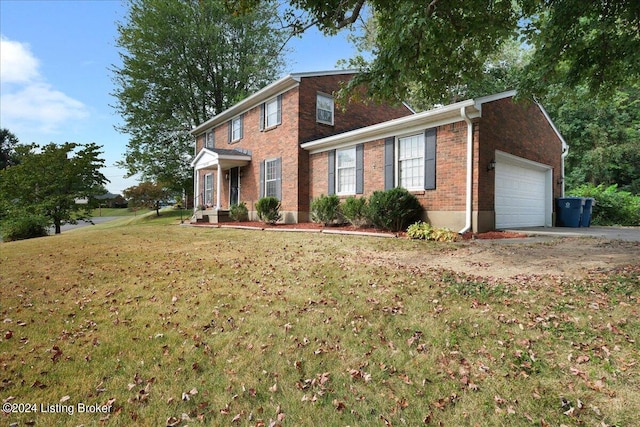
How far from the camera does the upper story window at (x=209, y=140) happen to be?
69.8ft

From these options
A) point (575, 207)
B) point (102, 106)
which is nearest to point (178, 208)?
point (102, 106)

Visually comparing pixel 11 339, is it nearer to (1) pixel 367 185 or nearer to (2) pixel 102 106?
(1) pixel 367 185

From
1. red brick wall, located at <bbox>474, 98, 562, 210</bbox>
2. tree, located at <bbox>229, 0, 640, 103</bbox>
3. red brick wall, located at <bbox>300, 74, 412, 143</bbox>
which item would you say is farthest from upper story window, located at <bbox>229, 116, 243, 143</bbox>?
red brick wall, located at <bbox>474, 98, 562, 210</bbox>

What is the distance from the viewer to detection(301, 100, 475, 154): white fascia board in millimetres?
9203

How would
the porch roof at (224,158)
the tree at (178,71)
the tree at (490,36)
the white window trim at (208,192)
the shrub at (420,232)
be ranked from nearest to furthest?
the tree at (490,36) < the shrub at (420,232) < the porch roof at (224,158) < the white window trim at (208,192) < the tree at (178,71)

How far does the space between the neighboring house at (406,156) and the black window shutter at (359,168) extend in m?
0.04

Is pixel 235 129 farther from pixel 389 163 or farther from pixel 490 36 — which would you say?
pixel 490 36

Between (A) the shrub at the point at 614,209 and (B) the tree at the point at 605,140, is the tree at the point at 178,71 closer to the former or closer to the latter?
(B) the tree at the point at 605,140

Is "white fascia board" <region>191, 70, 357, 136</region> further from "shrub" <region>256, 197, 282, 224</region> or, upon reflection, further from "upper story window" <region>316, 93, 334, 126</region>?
"shrub" <region>256, 197, 282, 224</region>

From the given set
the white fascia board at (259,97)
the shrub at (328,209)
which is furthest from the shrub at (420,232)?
the white fascia board at (259,97)

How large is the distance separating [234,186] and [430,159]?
1183 cm

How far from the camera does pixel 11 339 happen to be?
135 inches

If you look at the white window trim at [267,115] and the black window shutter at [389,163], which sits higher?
the white window trim at [267,115]

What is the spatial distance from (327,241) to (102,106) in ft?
84.2
